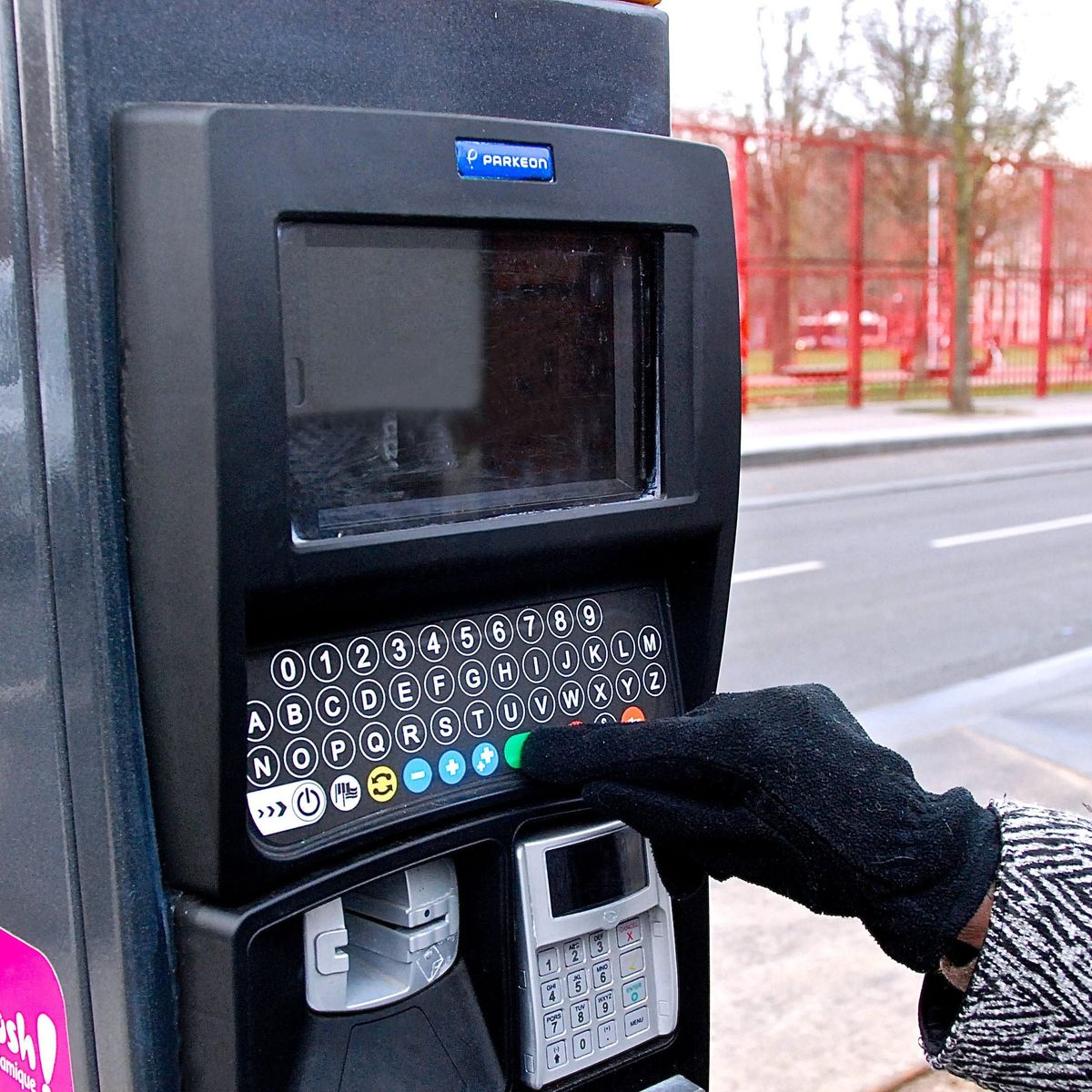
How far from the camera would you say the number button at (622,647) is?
1.12 m

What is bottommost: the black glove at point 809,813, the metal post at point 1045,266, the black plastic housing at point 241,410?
the black glove at point 809,813

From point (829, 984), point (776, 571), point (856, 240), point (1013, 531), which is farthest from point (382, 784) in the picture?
point (856, 240)

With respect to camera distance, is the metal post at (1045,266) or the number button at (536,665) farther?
the metal post at (1045,266)

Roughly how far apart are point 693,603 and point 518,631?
165 millimetres

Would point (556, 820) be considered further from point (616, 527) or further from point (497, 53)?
point (497, 53)

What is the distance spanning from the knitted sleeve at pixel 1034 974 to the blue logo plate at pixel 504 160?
592 millimetres

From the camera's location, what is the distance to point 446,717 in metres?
1.01

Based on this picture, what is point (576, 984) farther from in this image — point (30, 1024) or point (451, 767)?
point (30, 1024)

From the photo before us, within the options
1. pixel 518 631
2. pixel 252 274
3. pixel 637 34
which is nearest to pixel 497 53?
pixel 637 34

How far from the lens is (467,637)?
1036mm

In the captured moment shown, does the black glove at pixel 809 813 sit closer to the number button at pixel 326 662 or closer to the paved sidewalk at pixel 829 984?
the number button at pixel 326 662

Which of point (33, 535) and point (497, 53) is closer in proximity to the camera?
point (33, 535)

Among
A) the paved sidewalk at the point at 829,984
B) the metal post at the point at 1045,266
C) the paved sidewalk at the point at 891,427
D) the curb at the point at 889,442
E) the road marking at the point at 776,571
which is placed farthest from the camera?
the metal post at the point at 1045,266

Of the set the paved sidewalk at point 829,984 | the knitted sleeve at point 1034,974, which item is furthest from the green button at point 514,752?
the paved sidewalk at point 829,984
